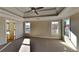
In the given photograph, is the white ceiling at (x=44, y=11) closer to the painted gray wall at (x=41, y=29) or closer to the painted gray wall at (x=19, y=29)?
the painted gray wall at (x=19, y=29)

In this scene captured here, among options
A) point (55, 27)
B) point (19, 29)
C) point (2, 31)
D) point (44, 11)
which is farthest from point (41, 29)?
point (2, 31)

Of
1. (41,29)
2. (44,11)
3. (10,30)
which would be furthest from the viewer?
(41,29)

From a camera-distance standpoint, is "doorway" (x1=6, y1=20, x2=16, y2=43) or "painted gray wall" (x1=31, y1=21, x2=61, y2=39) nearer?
"doorway" (x1=6, y1=20, x2=16, y2=43)

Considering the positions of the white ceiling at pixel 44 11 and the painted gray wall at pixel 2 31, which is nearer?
the white ceiling at pixel 44 11

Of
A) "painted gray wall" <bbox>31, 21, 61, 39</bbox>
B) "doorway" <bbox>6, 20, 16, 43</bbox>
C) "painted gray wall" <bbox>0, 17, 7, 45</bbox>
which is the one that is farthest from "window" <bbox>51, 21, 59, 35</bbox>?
A: "painted gray wall" <bbox>0, 17, 7, 45</bbox>

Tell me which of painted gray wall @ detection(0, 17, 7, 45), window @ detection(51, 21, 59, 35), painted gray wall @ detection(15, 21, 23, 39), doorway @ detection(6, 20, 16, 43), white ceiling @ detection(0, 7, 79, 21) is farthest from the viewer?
painted gray wall @ detection(15, 21, 23, 39)

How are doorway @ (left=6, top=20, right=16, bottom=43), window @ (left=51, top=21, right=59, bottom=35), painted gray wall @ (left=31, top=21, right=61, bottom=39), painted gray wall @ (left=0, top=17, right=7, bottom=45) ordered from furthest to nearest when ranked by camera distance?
painted gray wall @ (left=31, top=21, right=61, bottom=39), window @ (left=51, top=21, right=59, bottom=35), doorway @ (left=6, top=20, right=16, bottom=43), painted gray wall @ (left=0, top=17, right=7, bottom=45)

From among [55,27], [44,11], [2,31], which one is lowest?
[2,31]

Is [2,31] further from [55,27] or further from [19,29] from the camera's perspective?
[55,27]

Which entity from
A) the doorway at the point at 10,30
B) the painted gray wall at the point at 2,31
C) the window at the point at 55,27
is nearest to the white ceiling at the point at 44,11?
the painted gray wall at the point at 2,31

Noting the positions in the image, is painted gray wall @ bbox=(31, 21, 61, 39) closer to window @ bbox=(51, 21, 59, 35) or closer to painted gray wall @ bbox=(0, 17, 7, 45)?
window @ bbox=(51, 21, 59, 35)
